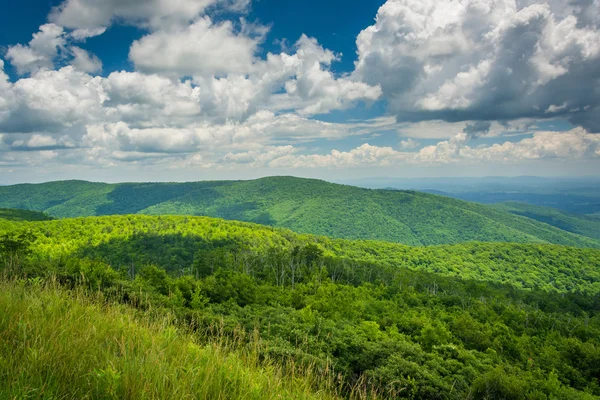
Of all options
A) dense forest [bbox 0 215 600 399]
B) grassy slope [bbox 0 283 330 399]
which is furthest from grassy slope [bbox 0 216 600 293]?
grassy slope [bbox 0 283 330 399]

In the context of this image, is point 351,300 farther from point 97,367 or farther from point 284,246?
point 284,246

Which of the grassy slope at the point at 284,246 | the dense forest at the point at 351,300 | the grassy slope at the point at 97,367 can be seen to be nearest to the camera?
the grassy slope at the point at 97,367

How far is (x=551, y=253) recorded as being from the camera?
15425 cm

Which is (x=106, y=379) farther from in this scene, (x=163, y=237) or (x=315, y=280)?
(x=163, y=237)

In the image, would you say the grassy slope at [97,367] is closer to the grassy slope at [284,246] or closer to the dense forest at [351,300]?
the dense forest at [351,300]

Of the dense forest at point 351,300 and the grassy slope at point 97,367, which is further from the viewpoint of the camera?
the dense forest at point 351,300

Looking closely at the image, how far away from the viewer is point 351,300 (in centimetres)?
5281

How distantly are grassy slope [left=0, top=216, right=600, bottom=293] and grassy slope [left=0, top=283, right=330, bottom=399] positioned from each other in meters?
85.5

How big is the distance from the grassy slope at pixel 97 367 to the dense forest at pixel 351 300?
35cm

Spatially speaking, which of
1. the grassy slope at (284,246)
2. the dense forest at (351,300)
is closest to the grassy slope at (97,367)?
the dense forest at (351,300)

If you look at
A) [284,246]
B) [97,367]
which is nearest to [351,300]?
[97,367]

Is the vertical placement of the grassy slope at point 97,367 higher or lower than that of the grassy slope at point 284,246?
higher

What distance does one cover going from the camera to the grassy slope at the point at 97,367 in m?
2.79

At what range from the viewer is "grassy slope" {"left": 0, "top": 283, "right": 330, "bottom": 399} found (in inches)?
110
